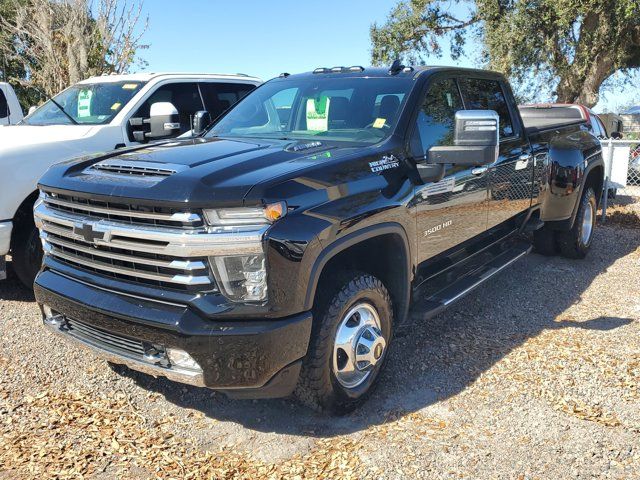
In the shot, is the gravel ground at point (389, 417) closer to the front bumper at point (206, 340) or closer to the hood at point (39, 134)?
the front bumper at point (206, 340)

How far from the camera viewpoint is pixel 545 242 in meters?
6.70

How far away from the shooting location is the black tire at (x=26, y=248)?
4926 millimetres

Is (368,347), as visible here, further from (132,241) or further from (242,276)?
(132,241)

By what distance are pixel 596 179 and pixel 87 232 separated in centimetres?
609

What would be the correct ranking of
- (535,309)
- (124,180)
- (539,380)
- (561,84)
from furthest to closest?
1. (561,84)
2. (535,309)
3. (539,380)
4. (124,180)

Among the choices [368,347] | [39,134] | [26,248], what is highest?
[39,134]

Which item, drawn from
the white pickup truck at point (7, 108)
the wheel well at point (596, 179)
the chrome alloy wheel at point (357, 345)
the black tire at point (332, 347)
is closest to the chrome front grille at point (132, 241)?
the black tire at point (332, 347)

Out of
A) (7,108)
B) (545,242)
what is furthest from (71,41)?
(545,242)

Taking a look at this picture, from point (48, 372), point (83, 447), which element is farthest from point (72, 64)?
point (83, 447)

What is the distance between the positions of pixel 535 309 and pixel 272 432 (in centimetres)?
301

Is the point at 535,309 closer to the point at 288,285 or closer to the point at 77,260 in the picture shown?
the point at 288,285

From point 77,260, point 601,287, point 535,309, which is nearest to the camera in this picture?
point 77,260

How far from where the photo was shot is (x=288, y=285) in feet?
8.88

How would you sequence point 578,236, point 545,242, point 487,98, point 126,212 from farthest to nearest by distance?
point 545,242
point 578,236
point 487,98
point 126,212
